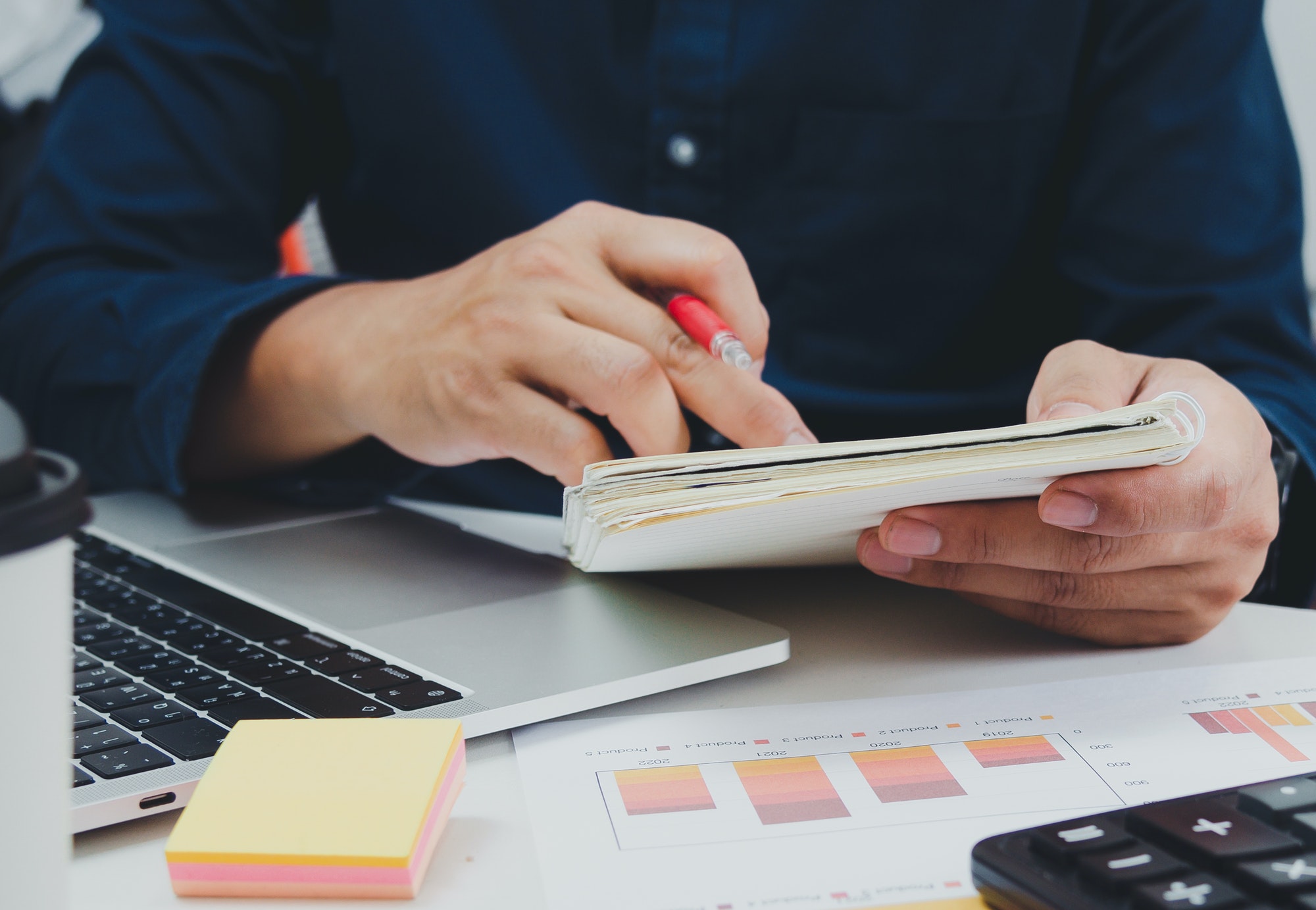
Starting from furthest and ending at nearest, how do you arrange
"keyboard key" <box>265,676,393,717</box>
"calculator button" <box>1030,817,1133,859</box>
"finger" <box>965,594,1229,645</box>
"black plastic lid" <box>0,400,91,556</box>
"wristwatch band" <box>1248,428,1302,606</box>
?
"wristwatch band" <box>1248,428,1302,606</box> → "finger" <box>965,594,1229,645</box> → "keyboard key" <box>265,676,393,717</box> → "calculator button" <box>1030,817,1133,859</box> → "black plastic lid" <box>0,400,91,556</box>

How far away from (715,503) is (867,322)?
0.51 meters

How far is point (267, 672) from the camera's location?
0.44 m

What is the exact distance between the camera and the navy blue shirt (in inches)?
31.3

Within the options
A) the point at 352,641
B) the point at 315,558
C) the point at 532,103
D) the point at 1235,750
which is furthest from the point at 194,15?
the point at 1235,750

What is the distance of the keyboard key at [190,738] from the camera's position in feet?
1.21

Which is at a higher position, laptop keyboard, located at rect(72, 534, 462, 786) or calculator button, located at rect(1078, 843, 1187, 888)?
calculator button, located at rect(1078, 843, 1187, 888)

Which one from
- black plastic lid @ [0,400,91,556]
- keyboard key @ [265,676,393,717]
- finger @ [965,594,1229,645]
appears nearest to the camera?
black plastic lid @ [0,400,91,556]

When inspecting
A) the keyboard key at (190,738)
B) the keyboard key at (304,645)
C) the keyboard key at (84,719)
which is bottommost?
the keyboard key at (84,719)

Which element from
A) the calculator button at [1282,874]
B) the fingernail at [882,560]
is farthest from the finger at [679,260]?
the calculator button at [1282,874]

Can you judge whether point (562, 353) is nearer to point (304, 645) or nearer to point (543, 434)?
point (543, 434)

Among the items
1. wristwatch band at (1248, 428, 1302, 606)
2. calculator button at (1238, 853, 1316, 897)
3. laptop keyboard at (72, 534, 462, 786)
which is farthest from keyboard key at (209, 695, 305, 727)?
wristwatch band at (1248, 428, 1302, 606)

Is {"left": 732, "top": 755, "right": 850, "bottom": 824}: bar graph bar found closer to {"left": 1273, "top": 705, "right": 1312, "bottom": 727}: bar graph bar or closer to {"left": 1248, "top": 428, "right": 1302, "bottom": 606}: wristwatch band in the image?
{"left": 1273, "top": 705, "right": 1312, "bottom": 727}: bar graph bar

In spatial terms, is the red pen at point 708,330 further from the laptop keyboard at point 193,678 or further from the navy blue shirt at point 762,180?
the navy blue shirt at point 762,180

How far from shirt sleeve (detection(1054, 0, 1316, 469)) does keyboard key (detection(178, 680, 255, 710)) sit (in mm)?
680
